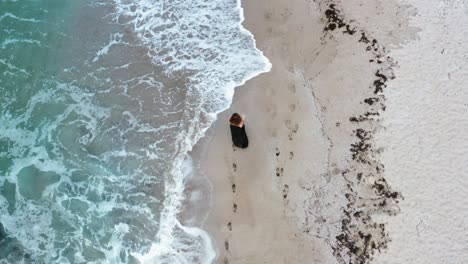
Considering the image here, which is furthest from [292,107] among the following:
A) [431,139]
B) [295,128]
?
[431,139]

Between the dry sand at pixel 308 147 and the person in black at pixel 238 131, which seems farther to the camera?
the person in black at pixel 238 131

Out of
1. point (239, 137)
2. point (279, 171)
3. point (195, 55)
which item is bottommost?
point (279, 171)

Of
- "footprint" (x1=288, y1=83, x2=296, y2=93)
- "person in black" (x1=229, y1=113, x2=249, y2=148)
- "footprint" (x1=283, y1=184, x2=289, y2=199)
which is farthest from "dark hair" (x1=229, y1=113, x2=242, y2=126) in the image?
"footprint" (x1=288, y1=83, x2=296, y2=93)

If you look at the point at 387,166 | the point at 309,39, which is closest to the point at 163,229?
the point at 387,166

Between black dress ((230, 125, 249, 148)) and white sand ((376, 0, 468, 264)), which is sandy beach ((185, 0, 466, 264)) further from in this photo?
white sand ((376, 0, 468, 264))

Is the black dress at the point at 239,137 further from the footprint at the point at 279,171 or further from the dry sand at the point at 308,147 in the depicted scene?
the footprint at the point at 279,171

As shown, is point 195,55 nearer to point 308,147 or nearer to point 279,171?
point 308,147

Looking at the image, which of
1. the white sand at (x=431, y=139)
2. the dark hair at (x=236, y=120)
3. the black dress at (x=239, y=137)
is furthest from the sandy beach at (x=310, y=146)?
the dark hair at (x=236, y=120)
